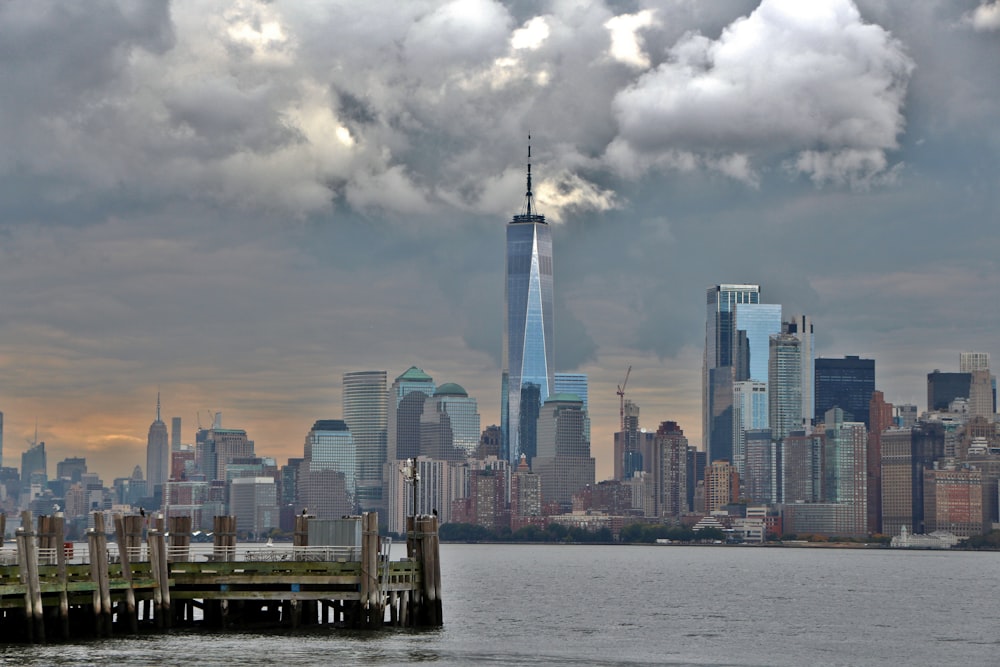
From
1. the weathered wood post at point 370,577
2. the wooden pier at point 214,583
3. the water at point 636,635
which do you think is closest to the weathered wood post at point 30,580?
the wooden pier at point 214,583

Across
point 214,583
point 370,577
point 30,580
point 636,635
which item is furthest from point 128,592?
point 636,635

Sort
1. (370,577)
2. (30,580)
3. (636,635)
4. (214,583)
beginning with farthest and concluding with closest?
(636,635)
(214,583)
(370,577)
(30,580)

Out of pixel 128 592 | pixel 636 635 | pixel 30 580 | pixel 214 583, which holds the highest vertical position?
pixel 30 580

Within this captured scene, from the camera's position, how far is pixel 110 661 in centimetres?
6788

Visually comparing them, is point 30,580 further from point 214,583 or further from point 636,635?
point 636,635

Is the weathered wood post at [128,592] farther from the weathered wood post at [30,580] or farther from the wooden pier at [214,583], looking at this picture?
the weathered wood post at [30,580]

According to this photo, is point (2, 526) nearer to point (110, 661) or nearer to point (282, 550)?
point (282, 550)

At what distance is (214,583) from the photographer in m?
77.2

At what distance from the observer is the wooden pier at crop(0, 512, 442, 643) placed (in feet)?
239

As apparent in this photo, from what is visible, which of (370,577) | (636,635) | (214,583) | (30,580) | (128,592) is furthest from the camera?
(636,635)

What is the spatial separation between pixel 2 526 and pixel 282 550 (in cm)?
1697

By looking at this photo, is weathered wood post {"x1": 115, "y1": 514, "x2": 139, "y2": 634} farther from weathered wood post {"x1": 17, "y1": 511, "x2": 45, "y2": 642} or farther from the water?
weathered wood post {"x1": 17, "y1": 511, "x2": 45, "y2": 642}

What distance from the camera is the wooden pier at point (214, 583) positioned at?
72.8 meters

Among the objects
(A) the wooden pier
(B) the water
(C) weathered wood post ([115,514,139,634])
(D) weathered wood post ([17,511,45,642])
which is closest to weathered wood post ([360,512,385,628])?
(A) the wooden pier
